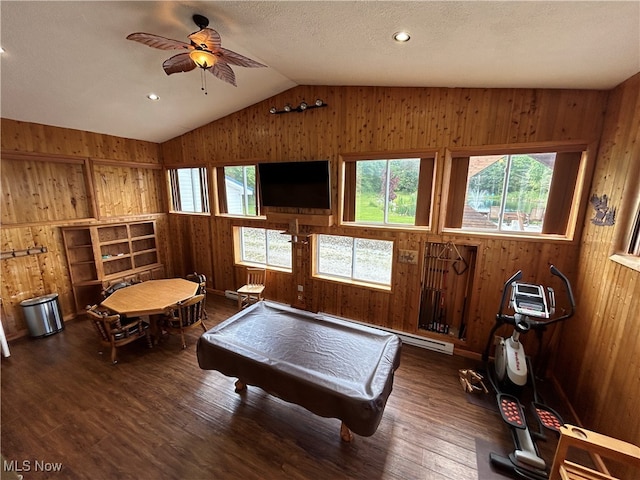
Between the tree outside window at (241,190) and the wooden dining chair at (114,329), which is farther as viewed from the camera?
the tree outside window at (241,190)

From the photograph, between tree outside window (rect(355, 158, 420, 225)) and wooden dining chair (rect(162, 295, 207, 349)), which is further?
tree outside window (rect(355, 158, 420, 225))

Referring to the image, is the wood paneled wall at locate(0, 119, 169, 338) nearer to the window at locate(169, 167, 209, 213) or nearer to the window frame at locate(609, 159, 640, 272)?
the window at locate(169, 167, 209, 213)

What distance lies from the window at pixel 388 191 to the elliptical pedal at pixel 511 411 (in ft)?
7.01

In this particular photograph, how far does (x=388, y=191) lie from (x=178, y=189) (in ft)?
15.3

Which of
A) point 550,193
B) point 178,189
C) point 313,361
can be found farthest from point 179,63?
point 550,193

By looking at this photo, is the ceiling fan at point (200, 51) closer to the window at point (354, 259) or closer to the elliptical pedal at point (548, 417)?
the window at point (354, 259)

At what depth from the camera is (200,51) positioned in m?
2.09

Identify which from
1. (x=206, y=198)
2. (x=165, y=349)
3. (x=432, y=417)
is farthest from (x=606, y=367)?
(x=206, y=198)

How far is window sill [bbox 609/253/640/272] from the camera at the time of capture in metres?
1.97

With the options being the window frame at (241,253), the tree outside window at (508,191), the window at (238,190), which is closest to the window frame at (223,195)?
the window at (238,190)

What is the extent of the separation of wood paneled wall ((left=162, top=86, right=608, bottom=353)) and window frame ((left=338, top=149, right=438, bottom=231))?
7 centimetres

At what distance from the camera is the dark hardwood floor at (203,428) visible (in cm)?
207

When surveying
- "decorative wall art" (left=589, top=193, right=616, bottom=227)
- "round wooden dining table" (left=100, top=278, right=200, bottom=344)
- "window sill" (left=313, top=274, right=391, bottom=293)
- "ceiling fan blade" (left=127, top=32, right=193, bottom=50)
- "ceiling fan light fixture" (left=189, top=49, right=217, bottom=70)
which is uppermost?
"ceiling fan blade" (left=127, top=32, right=193, bottom=50)

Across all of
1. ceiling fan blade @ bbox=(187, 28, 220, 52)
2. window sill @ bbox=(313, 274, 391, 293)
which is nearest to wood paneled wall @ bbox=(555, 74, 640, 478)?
window sill @ bbox=(313, 274, 391, 293)
